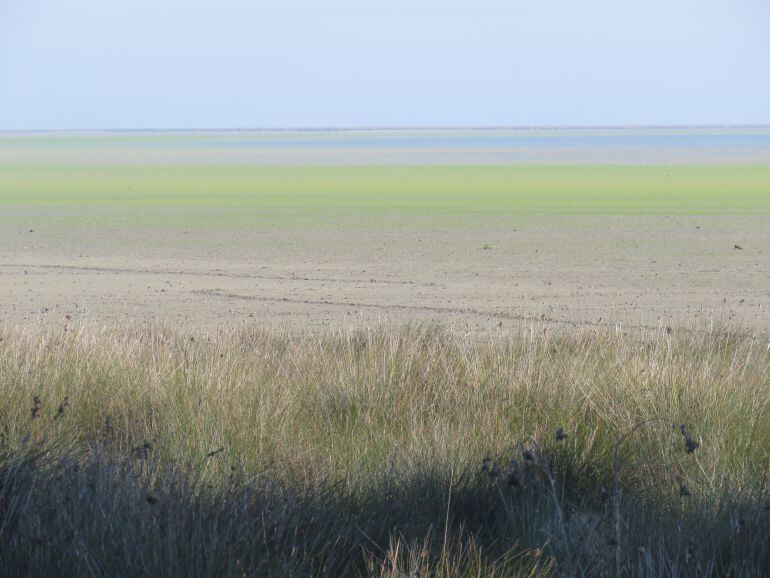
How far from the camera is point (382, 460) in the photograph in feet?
16.3

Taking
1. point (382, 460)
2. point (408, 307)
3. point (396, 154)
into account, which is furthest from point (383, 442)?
point (396, 154)

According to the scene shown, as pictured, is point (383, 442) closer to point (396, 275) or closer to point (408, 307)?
point (408, 307)

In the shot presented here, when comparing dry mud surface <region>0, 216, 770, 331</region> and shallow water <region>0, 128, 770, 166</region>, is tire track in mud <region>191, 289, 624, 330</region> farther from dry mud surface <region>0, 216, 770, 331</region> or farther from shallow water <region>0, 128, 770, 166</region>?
shallow water <region>0, 128, 770, 166</region>

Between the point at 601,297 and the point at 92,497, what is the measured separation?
1096 cm

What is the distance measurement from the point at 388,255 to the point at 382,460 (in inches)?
575

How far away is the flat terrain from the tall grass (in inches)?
70.0

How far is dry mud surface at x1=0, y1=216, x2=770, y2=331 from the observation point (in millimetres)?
12664

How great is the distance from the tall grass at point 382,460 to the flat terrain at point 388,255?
1778mm

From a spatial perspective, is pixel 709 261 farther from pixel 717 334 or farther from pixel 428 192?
pixel 428 192

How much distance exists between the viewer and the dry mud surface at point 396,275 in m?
12.7

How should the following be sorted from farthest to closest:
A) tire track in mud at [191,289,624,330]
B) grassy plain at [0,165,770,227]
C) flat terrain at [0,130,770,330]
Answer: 1. grassy plain at [0,165,770,227]
2. flat terrain at [0,130,770,330]
3. tire track in mud at [191,289,624,330]

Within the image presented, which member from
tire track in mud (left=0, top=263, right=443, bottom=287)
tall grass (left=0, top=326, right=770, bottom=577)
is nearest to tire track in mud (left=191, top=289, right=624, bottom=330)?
tire track in mud (left=0, top=263, right=443, bottom=287)

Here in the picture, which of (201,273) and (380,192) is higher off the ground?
(201,273)

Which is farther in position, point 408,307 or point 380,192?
Answer: point 380,192
